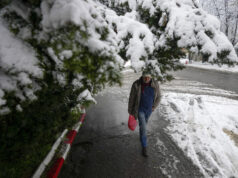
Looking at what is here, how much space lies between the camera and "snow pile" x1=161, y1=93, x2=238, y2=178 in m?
3.44

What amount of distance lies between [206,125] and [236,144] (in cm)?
100

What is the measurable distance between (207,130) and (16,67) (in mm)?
5327

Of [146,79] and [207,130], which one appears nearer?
[146,79]

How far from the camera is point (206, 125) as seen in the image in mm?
5070

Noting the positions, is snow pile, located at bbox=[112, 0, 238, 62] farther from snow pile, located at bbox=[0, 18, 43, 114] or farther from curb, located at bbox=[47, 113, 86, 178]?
curb, located at bbox=[47, 113, 86, 178]

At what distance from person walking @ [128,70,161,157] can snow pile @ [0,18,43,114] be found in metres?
2.35

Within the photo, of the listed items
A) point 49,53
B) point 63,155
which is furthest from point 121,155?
point 49,53

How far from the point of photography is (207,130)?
476 cm

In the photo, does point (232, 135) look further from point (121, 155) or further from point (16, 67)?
point (16, 67)

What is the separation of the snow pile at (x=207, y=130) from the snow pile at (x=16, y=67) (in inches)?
148

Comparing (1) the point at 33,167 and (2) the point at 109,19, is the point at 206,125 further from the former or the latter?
(1) the point at 33,167

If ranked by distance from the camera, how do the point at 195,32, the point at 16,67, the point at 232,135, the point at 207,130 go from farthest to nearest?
the point at 207,130 < the point at 232,135 < the point at 195,32 < the point at 16,67

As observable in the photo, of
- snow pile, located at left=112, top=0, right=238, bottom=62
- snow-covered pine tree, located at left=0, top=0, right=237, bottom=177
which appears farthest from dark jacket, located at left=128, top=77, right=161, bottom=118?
snow-covered pine tree, located at left=0, top=0, right=237, bottom=177

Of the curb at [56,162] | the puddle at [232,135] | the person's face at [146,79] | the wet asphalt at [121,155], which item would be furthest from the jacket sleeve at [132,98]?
the puddle at [232,135]
